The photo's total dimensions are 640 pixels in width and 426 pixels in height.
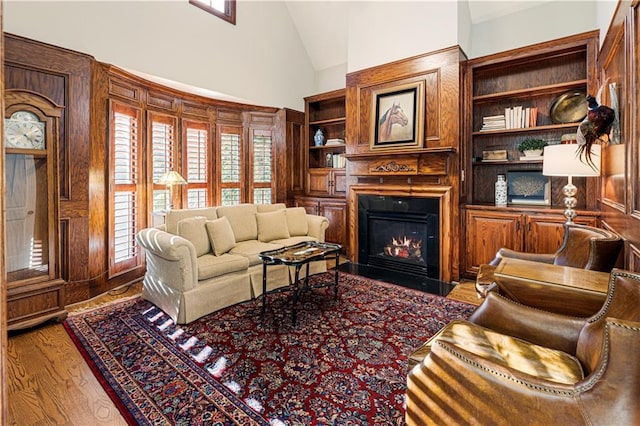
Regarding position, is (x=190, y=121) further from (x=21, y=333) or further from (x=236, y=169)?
(x=21, y=333)

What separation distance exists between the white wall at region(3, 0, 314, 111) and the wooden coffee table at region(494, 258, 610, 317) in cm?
435

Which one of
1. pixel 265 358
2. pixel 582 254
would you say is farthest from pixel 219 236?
pixel 582 254

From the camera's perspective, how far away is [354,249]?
5000mm

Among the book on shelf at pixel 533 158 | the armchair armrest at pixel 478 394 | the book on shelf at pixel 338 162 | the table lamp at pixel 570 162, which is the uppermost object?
the book on shelf at pixel 338 162

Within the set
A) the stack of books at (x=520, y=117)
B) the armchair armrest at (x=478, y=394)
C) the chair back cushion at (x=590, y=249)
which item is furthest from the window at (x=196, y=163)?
the chair back cushion at (x=590, y=249)

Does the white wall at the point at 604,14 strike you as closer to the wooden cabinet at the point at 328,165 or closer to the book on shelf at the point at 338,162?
the wooden cabinet at the point at 328,165

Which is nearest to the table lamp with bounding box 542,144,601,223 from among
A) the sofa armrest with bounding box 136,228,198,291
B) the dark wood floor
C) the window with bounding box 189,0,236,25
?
the sofa armrest with bounding box 136,228,198,291

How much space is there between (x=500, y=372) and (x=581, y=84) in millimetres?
3907

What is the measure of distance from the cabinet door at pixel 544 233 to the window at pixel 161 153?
14.9ft

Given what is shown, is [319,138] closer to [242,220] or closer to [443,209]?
[242,220]

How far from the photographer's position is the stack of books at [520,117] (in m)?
3.87

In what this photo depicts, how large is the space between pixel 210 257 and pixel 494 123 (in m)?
3.77

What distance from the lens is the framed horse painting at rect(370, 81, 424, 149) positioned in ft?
13.9

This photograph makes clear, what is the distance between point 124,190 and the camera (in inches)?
158
